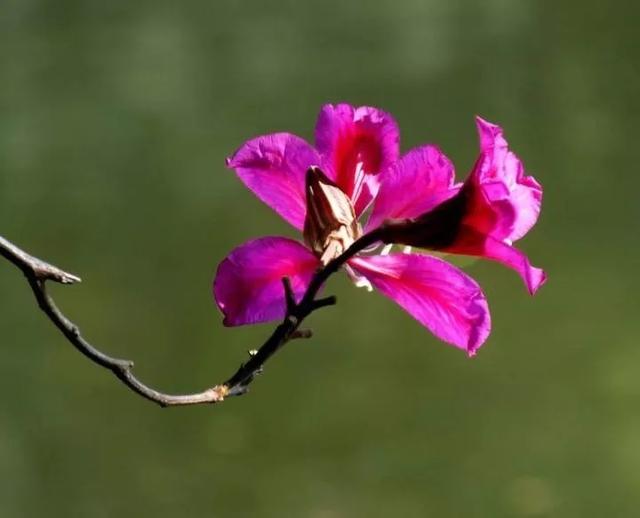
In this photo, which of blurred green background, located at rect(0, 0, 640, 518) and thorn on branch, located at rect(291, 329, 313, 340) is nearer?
thorn on branch, located at rect(291, 329, 313, 340)

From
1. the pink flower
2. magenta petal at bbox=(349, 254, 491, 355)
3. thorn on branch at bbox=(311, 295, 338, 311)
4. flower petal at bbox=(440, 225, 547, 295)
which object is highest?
the pink flower

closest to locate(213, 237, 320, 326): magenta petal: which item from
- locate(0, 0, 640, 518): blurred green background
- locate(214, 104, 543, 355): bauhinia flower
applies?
locate(214, 104, 543, 355): bauhinia flower

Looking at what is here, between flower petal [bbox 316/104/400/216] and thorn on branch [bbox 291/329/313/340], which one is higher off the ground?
flower petal [bbox 316/104/400/216]

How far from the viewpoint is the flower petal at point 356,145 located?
0.40 metres

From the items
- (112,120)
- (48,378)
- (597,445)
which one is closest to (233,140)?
(112,120)

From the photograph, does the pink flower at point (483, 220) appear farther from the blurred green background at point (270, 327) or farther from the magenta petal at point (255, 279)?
the blurred green background at point (270, 327)

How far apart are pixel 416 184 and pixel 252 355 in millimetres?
88

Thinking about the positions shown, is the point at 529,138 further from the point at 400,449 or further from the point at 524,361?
the point at 400,449

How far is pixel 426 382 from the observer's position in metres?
1.48

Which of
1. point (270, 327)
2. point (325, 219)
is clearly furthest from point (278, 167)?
point (270, 327)

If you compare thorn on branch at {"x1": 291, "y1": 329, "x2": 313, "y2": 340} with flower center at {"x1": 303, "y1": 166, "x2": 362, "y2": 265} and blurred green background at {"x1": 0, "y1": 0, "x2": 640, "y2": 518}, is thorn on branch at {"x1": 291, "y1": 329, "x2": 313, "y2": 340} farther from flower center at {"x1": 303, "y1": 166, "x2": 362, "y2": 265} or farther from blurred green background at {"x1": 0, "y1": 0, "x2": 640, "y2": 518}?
blurred green background at {"x1": 0, "y1": 0, "x2": 640, "y2": 518}

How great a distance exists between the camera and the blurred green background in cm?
144

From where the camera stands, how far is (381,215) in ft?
1.31

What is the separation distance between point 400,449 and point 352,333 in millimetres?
177
